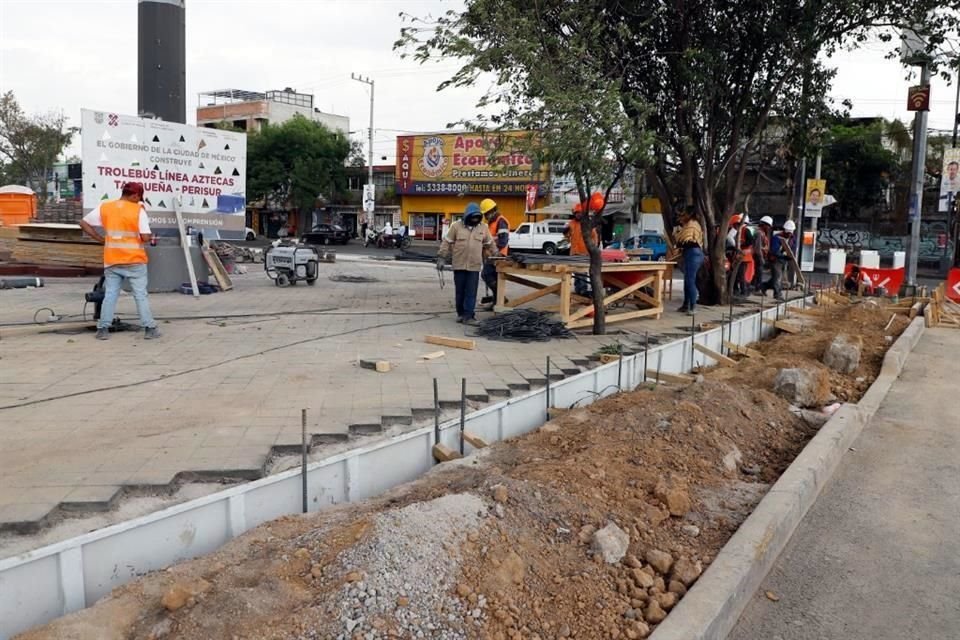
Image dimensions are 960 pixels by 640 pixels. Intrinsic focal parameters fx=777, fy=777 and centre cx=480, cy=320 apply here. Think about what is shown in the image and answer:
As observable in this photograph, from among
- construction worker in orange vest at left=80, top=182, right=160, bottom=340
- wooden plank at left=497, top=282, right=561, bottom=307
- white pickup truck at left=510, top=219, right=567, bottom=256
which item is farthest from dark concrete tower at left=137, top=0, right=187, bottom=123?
white pickup truck at left=510, top=219, right=567, bottom=256

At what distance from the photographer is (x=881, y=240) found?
3475 centimetres

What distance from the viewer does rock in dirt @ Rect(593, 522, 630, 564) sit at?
11.2 ft

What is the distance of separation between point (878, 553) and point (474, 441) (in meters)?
2.34

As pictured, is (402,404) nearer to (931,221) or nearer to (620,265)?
(620,265)

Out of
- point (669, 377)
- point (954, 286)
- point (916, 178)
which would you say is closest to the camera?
point (669, 377)

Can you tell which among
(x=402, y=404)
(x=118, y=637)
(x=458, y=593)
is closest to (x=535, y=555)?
(x=458, y=593)

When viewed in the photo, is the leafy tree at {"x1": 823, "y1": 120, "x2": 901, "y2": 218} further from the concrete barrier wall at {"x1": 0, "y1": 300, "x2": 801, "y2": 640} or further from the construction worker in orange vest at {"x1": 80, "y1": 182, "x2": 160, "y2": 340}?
the concrete barrier wall at {"x1": 0, "y1": 300, "x2": 801, "y2": 640}

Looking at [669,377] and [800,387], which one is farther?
[669,377]

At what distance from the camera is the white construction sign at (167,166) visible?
1117cm

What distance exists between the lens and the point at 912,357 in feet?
31.4

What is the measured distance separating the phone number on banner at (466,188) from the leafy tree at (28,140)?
1982cm

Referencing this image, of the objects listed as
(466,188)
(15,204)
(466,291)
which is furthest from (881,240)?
(15,204)

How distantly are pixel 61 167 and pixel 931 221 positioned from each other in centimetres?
5411

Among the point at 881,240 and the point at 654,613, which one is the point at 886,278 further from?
the point at 881,240
